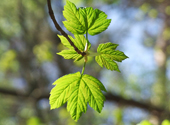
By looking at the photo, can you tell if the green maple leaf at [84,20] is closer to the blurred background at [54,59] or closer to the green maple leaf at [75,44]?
the green maple leaf at [75,44]

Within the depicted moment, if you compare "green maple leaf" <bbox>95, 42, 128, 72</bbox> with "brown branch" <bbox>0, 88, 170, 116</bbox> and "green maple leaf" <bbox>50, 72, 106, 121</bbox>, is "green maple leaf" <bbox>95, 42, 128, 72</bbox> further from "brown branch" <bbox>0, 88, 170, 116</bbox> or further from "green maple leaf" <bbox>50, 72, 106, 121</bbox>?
"brown branch" <bbox>0, 88, 170, 116</bbox>

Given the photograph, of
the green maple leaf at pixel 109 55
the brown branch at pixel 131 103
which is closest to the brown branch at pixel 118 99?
the brown branch at pixel 131 103

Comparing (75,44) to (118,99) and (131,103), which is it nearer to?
(118,99)

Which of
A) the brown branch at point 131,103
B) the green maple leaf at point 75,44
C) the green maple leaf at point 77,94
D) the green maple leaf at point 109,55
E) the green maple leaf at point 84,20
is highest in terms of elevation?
the green maple leaf at point 84,20

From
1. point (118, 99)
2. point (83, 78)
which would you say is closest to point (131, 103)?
point (118, 99)

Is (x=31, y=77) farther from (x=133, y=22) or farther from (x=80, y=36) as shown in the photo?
(x=80, y=36)

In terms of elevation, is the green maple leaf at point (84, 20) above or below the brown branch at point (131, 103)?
above

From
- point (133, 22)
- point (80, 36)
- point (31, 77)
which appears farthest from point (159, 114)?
point (31, 77)

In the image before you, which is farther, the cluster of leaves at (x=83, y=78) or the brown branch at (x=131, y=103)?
the brown branch at (x=131, y=103)

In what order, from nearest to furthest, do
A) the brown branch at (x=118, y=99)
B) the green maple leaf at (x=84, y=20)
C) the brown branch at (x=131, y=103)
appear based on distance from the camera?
the green maple leaf at (x=84, y=20)
the brown branch at (x=118, y=99)
the brown branch at (x=131, y=103)
